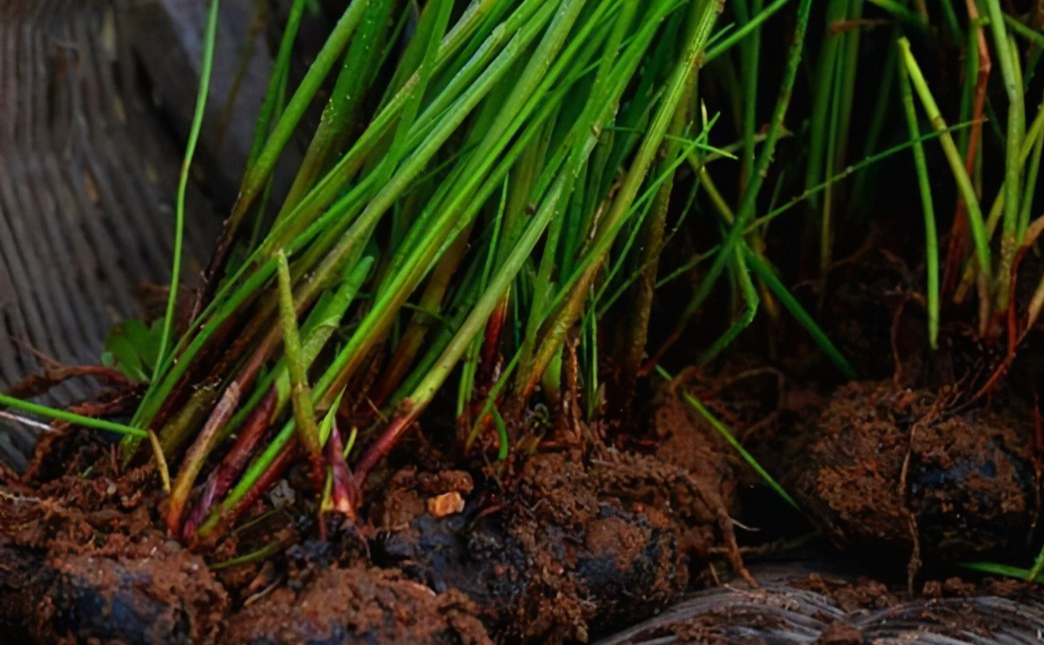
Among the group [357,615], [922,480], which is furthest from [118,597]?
[922,480]

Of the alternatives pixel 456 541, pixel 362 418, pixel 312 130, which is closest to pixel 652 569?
pixel 456 541

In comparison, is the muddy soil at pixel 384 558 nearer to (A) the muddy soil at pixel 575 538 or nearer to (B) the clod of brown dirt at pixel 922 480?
(A) the muddy soil at pixel 575 538

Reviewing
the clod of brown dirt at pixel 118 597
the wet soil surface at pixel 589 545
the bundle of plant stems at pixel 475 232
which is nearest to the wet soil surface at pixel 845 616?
the wet soil surface at pixel 589 545

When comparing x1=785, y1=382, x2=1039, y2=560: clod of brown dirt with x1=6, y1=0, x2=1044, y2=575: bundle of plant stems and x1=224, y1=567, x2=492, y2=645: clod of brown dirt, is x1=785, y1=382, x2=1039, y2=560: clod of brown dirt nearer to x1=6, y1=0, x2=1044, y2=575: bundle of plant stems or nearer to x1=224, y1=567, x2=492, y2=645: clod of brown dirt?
x1=6, y1=0, x2=1044, y2=575: bundle of plant stems

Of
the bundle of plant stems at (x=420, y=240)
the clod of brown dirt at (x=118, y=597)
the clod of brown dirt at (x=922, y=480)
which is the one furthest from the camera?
the clod of brown dirt at (x=922, y=480)

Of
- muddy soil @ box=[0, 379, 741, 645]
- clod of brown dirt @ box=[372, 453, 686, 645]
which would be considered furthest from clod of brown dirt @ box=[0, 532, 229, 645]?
clod of brown dirt @ box=[372, 453, 686, 645]

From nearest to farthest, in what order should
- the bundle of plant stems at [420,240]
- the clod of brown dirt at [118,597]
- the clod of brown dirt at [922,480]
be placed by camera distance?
the clod of brown dirt at [118,597]
the bundle of plant stems at [420,240]
the clod of brown dirt at [922,480]

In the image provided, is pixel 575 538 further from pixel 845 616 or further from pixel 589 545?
pixel 845 616
